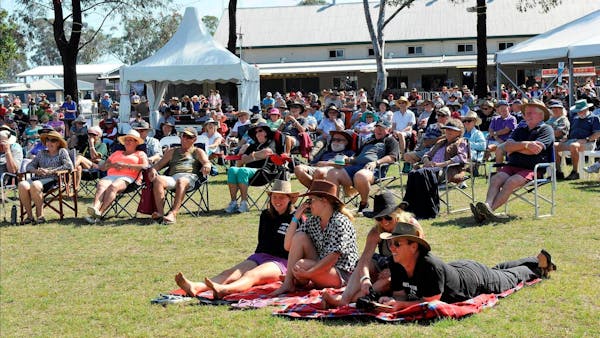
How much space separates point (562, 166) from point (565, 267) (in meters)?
7.26

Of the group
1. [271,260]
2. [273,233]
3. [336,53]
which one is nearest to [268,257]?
[271,260]

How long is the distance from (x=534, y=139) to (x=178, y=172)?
13.8ft

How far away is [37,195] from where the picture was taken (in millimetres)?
10977

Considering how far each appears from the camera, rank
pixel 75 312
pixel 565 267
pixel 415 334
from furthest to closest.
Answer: pixel 565 267 < pixel 75 312 < pixel 415 334

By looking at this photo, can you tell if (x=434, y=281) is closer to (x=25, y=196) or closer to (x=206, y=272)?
(x=206, y=272)

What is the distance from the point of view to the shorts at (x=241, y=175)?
36.1 feet

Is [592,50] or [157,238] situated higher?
[592,50]

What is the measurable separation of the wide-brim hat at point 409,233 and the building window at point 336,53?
4646 cm

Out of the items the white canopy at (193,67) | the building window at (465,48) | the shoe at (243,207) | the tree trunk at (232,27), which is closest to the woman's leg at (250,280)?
the shoe at (243,207)

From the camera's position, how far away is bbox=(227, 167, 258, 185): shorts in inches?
433

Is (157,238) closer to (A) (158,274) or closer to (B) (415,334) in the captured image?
(A) (158,274)

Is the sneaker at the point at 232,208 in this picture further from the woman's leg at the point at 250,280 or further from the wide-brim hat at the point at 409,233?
the wide-brim hat at the point at 409,233

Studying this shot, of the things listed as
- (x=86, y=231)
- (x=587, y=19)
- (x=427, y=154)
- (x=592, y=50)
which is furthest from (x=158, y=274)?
(x=587, y=19)

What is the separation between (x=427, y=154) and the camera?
10.6 m
